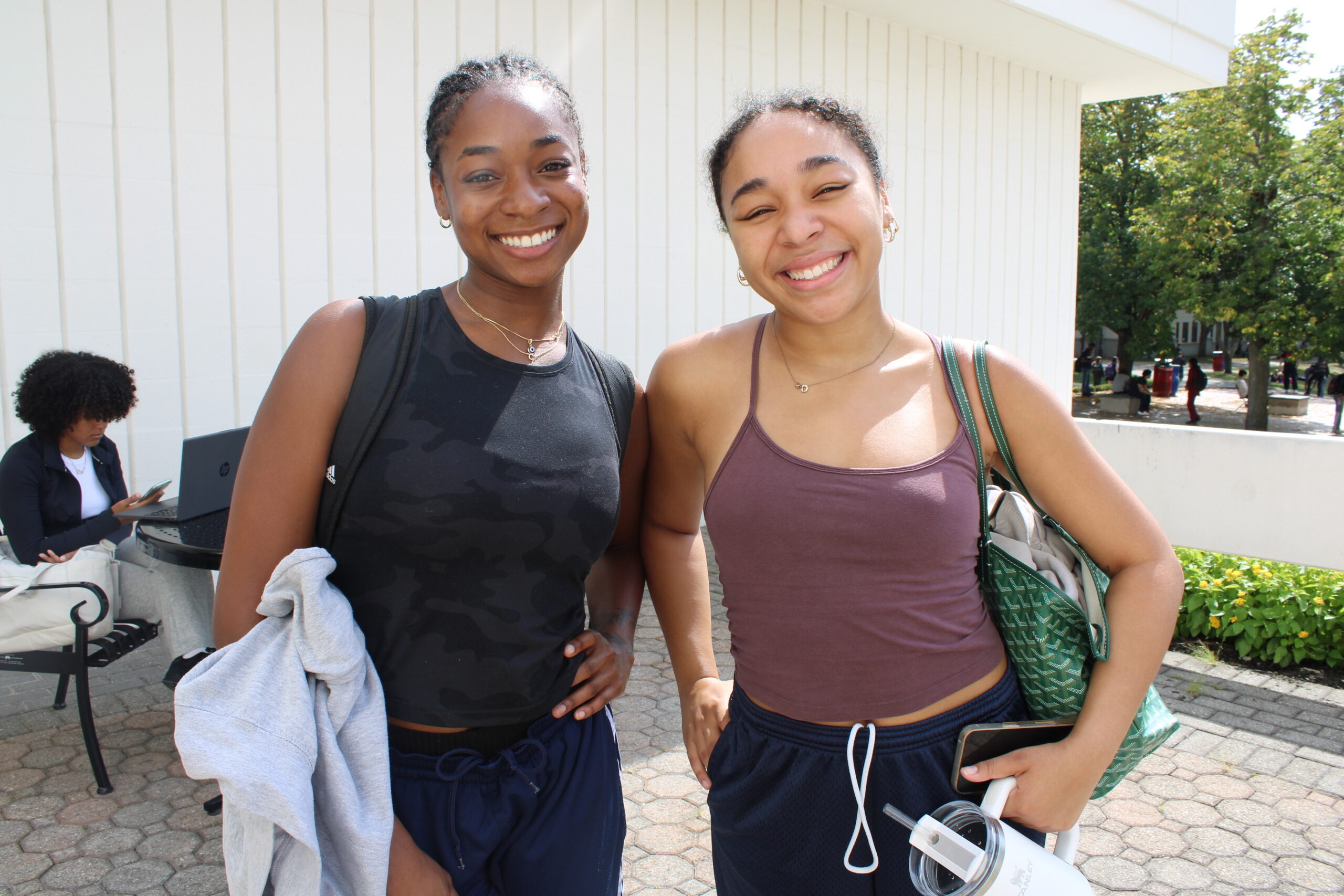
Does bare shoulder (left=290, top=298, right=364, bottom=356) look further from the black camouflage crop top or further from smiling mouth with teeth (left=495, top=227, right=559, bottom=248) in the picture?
smiling mouth with teeth (left=495, top=227, right=559, bottom=248)

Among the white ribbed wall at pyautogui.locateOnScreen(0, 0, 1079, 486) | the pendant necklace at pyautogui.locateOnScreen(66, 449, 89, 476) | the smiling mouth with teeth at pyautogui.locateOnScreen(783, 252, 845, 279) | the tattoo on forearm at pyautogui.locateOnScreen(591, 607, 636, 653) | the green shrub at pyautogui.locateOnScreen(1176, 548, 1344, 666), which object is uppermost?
the white ribbed wall at pyautogui.locateOnScreen(0, 0, 1079, 486)

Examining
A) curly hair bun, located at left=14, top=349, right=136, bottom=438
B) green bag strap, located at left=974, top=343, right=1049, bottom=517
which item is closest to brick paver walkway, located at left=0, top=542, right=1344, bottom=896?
curly hair bun, located at left=14, top=349, right=136, bottom=438

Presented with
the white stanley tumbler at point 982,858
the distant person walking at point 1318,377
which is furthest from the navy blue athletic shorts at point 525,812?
the distant person walking at point 1318,377

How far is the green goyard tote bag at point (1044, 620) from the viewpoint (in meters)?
1.51

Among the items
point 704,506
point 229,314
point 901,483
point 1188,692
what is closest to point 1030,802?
point 901,483

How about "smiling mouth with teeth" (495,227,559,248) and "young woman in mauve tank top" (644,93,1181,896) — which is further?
"smiling mouth with teeth" (495,227,559,248)

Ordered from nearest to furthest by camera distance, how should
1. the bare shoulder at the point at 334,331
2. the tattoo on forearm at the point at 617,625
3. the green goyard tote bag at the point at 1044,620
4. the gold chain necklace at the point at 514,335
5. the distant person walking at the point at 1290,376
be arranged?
the bare shoulder at the point at 334,331 → the green goyard tote bag at the point at 1044,620 → the gold chain necklace at the point at 514,335 → the tattoo on forearm at the point at 617,625 → the distant person walking at the point at 1290,376

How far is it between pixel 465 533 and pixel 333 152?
14.1 feet

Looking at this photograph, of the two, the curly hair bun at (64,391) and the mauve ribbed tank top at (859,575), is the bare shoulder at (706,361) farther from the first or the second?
the curly hair bun at (64,391)

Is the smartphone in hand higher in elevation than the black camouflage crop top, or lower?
lower

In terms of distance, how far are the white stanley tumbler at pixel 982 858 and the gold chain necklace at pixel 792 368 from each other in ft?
2.28

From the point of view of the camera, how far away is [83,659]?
361 centimetres

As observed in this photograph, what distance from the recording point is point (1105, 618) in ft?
4.98

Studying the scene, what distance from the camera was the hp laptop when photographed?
3.52 m
